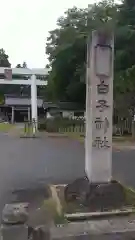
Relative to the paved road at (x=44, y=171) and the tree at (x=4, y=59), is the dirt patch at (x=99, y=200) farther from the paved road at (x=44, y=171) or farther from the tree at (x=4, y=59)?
the tree at (x=4, y=59)

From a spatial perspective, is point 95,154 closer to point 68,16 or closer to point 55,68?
point 55,68

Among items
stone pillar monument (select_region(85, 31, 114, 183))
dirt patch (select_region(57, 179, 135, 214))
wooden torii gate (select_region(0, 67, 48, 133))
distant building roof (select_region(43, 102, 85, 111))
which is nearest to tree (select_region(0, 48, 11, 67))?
distant building roof (select_region(43, 102, 85, 111))

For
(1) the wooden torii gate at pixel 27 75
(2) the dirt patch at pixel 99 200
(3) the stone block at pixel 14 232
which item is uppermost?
(1) the wooden torii gate at pixel 27 75

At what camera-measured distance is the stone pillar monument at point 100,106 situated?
642 cm

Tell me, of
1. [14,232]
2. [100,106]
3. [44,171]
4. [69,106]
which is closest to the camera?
[14,232]

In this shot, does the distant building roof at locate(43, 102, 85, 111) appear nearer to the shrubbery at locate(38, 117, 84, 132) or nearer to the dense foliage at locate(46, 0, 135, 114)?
the dense foliage at locate(46, 0, 135, 114)

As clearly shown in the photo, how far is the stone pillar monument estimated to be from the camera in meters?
6.42

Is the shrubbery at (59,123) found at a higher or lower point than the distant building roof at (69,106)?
lower

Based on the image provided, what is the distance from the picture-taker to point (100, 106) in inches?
254

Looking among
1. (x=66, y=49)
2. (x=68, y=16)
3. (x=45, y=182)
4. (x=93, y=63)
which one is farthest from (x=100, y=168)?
(x=68, y=16)

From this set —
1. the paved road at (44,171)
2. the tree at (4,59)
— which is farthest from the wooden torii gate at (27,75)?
the tree at (4,59)

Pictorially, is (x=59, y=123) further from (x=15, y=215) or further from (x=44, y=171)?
(x=15, y=215)

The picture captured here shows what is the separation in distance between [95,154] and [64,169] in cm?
519

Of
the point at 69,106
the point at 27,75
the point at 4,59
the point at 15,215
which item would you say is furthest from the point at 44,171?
the point at 4,59
